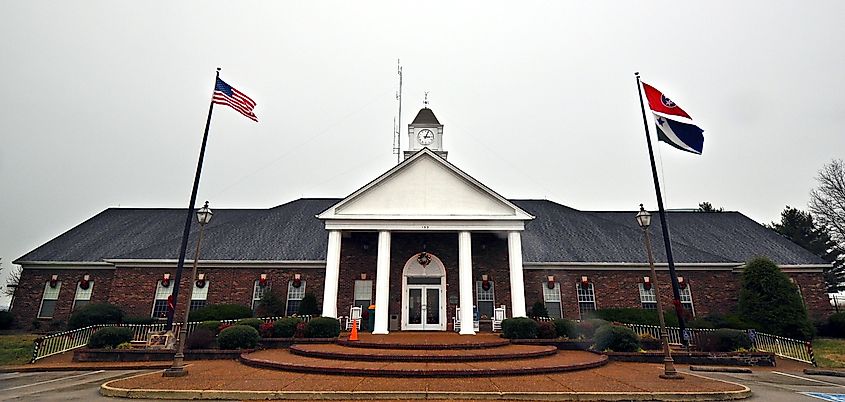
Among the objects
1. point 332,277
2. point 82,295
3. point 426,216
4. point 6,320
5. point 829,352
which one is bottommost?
point 829,352

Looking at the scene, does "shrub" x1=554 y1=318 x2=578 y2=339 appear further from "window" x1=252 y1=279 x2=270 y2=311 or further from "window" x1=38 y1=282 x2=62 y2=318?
"window" x1=38 y1=282 x2=62 y2=318

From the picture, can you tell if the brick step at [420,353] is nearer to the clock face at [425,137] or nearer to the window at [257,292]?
the window at [257,292]

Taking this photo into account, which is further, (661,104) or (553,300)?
(553,300)

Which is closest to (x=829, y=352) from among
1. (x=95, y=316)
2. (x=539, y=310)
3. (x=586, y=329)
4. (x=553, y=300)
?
(x=586, y=329)

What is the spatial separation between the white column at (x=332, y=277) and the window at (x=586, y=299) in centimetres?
1288

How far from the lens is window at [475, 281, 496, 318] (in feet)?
73.7

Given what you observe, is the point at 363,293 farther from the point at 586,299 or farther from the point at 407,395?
the point at 407,395

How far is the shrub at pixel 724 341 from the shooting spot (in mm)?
15766

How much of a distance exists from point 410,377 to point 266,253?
1585 centimetres

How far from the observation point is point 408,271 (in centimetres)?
2238

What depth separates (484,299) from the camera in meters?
22.6

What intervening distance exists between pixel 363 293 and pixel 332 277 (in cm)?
389

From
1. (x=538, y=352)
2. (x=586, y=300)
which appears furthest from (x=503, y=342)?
(x=586, y=300)

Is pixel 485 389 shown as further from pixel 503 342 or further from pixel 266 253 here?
pixel 266 253
